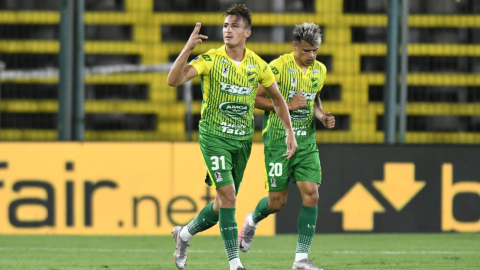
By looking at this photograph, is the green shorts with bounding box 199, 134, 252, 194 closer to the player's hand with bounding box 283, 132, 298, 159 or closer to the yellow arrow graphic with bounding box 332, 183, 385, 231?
the player's hand with bounding box 283, 132, 298, 159

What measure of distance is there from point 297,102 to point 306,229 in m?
0.95

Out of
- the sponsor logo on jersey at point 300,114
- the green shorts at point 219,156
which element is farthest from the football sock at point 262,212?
the green shorts at point 219,156

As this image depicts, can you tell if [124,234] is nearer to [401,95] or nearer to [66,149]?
[66,149]

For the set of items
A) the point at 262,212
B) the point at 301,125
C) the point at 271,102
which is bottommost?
the point at 262,212

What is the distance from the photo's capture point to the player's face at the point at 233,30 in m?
5.23

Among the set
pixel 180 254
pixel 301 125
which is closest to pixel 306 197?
pixel 301 125

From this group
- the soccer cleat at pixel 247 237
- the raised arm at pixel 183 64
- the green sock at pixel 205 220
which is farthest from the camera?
the soccer cleat at pixel 247 237

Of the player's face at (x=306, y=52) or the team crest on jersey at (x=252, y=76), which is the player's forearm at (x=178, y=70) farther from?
the player's face at (x=306, y=52)

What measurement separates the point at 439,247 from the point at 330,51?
699cm

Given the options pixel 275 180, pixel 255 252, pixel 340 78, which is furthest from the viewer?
pixel 340 78

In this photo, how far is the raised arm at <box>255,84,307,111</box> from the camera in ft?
19.7

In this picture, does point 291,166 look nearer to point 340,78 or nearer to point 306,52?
point 306,52

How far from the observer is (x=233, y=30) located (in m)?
5.24

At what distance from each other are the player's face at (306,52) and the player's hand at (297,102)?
277 millimetres
